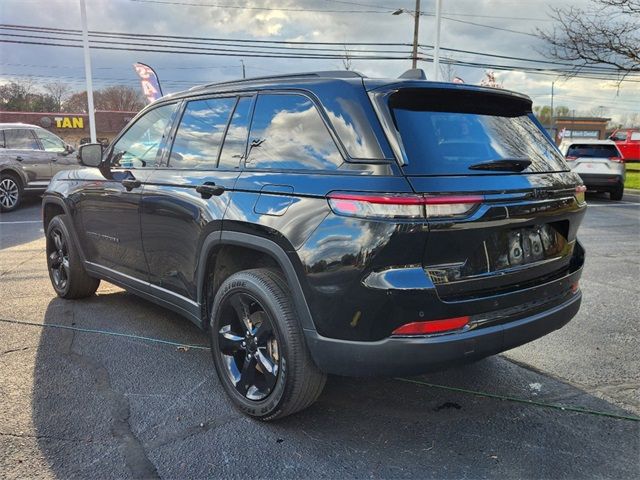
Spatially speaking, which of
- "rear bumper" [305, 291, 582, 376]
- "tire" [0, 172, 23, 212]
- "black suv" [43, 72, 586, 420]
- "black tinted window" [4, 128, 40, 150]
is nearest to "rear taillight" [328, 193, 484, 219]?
"black suv" [43, 72, 586, 420]

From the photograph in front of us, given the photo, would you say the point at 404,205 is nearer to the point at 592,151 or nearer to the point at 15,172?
the point at 15,172

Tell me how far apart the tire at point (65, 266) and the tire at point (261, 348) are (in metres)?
2.29

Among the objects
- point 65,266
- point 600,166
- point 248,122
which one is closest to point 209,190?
point 248,122

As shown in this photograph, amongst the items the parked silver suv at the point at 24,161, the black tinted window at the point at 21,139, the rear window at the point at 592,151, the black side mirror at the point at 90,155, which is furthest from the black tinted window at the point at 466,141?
the rear window at the point at 592,151

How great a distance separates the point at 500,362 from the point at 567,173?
4.85 feet

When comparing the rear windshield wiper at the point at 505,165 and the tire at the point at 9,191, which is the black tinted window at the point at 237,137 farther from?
the tire at the point at 9,191

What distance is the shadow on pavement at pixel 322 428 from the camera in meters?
2.57

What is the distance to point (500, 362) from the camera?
3822mm

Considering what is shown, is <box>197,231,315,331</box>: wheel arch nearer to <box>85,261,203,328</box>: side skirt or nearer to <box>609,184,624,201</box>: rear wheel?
<box>85,261,203,328</box>: side skirt

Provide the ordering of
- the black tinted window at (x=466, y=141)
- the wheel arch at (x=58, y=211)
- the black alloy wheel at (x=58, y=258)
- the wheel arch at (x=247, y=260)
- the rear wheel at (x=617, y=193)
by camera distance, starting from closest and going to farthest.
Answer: the black tinted window at (x=466, y=141) → the wheel arch at (x=247, y=260) → the wheel arch at (x=58, y=211) → the black alloy wheel at (x=58, y=258) → the rear wheel at (x=617, y=193)

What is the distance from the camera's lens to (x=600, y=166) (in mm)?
14477

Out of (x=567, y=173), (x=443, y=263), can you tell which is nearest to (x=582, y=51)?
(x=567, y=173)

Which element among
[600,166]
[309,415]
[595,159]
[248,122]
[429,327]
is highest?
[248,122]

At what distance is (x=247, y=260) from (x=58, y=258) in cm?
300
